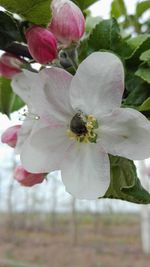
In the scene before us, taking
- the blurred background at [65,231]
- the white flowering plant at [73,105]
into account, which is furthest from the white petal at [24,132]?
the blurred background at [65,231]

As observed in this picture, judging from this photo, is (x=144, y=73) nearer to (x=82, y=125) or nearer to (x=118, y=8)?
(x=82, y=125)

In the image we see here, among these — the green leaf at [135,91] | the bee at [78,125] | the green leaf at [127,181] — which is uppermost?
the green leaf at [135,91]

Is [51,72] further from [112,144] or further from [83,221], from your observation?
[83,221]

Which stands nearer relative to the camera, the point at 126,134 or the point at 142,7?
the point at 126,134

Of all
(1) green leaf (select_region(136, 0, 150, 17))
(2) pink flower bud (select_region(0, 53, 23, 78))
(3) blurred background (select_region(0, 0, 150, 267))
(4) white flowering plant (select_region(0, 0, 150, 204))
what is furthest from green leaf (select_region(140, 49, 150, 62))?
(3) blurred background (select_region(0, 0, 150, 267))

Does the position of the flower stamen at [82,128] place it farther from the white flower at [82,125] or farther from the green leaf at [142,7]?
the green leaf at [142,7]

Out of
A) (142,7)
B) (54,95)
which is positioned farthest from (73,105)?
(142,7)

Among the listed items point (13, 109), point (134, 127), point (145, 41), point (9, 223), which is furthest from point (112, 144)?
point (9, 223)
